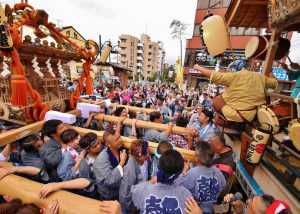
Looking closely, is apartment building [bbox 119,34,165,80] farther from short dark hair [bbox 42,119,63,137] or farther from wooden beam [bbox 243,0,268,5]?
short dark hair [bbox 42,119,63,137]

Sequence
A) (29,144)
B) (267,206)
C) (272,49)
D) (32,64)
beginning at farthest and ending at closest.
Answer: (32,64)
(272,49)
(29,144)
(267,206)

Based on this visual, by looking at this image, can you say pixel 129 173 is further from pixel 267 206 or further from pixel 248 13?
pixel 248 13

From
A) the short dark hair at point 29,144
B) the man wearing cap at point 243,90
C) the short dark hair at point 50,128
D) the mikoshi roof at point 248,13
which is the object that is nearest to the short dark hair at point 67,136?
the short dark hair at point 50,128

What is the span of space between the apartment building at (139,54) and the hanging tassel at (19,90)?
171 feet

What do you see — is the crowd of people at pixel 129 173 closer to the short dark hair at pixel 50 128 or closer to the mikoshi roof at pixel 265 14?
the short dark hair at pixel 50 128

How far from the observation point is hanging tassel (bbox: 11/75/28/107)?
2.46m

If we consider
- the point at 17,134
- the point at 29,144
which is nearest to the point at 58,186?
the point at 29,144

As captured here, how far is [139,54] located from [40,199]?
6271 centimetres

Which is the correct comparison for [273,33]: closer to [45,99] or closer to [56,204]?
[56,204]

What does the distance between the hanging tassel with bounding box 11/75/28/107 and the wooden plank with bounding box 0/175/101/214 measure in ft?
4.66

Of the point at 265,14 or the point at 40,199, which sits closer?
the point at 40,199

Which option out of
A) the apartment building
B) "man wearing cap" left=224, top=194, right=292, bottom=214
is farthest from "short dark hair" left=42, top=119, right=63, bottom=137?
the apartment building

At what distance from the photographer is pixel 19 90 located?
8.21 feet

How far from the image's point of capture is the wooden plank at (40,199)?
1224 millimetres
